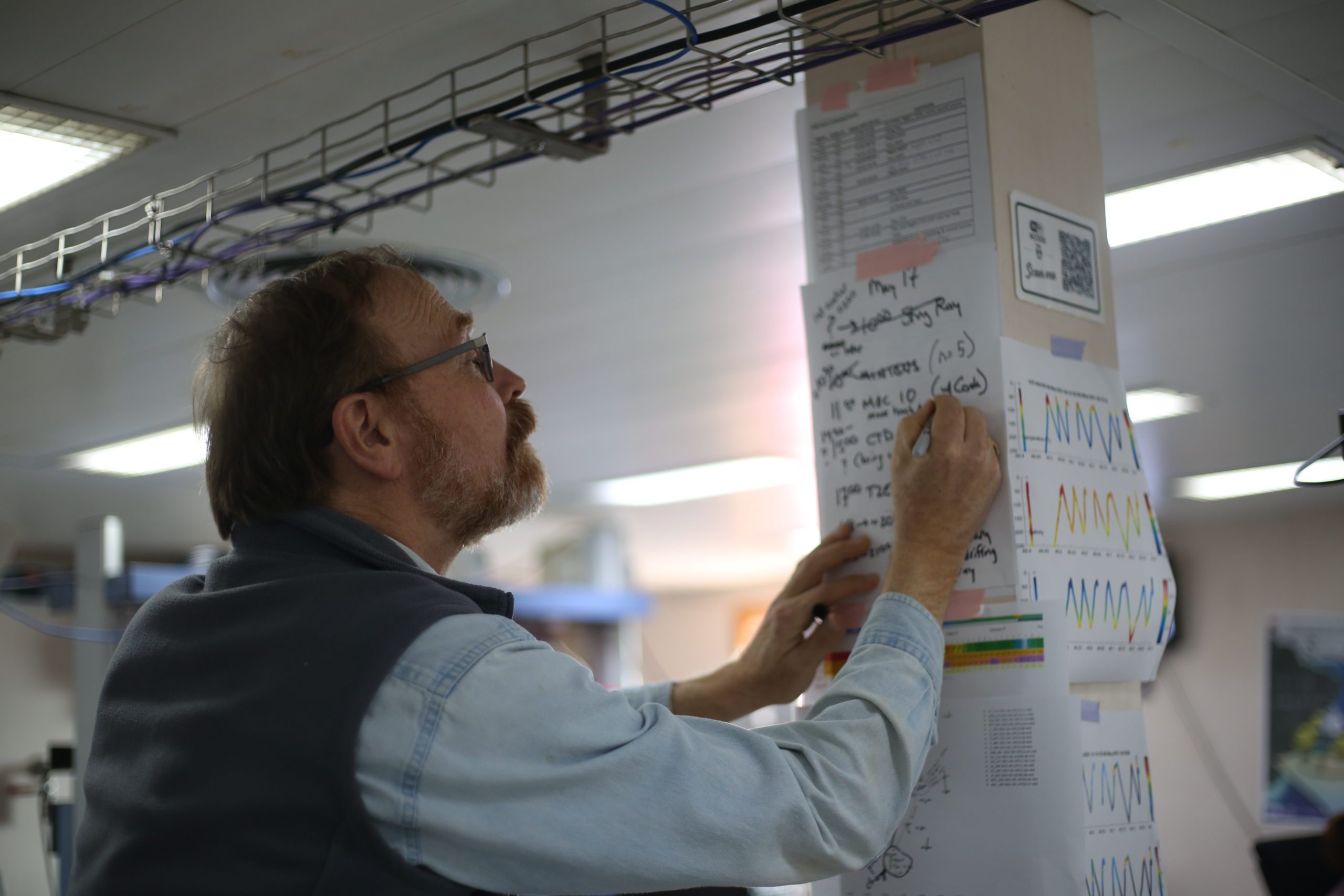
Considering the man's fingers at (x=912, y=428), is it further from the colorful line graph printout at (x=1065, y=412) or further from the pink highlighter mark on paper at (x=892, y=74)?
the pink highlighter mark on paper at (x=892, y=74)

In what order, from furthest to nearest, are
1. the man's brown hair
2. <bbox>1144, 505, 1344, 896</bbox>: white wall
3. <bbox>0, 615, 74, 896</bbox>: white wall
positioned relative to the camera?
<bbox>1144, 505, 1344, 896</bbox>: white wall → <bbox>0, 615, 74, 896</bbox>: white wall → the man's brown hair

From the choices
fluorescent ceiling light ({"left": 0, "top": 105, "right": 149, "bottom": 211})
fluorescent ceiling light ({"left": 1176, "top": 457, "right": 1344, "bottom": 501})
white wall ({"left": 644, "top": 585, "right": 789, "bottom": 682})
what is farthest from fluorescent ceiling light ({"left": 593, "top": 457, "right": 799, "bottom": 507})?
white wall ({"left": 644, "top": 585, "right": 789, "bottom": 682})

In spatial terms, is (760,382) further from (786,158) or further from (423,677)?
(423,677)

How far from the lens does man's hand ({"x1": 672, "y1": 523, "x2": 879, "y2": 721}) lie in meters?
1.62

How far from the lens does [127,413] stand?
457cm

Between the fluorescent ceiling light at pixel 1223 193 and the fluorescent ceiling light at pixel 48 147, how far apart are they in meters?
2.11

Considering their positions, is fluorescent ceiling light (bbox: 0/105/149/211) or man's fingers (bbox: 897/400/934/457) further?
fluorescent ceiling light (bbox: 0/105/149/211)

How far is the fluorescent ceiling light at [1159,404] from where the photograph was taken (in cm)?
475

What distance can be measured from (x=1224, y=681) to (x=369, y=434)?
8.58m

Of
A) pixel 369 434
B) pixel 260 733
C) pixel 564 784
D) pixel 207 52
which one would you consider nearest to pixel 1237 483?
pixel 207 52

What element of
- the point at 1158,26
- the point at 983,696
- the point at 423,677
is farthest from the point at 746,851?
the point at 1158,26

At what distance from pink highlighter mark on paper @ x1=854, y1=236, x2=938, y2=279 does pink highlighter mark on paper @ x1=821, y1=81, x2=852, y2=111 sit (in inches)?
9.1

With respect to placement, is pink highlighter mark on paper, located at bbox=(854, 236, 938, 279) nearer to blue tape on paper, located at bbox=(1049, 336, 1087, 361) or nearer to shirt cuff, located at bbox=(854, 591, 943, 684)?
blue tape on paper, located at bbox=(1049, 336, 1087, 361)

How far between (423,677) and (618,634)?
997cm
